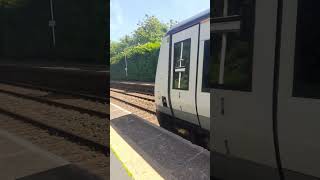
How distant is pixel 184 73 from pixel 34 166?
2.65m

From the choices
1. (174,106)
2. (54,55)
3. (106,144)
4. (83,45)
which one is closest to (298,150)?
(174,106)

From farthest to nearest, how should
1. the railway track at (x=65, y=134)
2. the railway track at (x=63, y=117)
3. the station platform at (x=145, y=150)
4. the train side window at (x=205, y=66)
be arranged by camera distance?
the railway track at (x=63, y=117)
the railway track at (x=65, y=134)
the train side window at (x=205, y=66)
the station platform at (x=145, y=150)

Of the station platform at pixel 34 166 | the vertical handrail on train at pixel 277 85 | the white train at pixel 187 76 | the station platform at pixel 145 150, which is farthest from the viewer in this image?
the station platform at pixel 34 166

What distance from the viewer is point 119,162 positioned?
176 inches

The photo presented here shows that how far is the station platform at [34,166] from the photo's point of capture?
18.6 ft

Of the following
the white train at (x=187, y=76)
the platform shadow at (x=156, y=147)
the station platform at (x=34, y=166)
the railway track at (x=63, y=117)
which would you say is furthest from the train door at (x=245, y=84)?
the railway track at (x=63, y=117)

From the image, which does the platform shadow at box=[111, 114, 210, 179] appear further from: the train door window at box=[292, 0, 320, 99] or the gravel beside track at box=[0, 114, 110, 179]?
the gravel beside track at box=[0, 114, 110, 179]

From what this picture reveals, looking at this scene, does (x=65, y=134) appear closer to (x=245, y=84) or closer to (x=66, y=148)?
(x=66, y=148)

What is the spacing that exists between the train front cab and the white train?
4.80ft

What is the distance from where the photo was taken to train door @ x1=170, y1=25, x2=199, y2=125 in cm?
542

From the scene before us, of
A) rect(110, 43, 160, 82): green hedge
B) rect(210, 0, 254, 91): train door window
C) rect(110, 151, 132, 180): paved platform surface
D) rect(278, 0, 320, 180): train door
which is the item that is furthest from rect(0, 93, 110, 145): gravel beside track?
rect(278, 0, 320, 180): train door

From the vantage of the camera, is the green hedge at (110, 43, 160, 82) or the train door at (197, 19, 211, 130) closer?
the green hedge at (110, 43, 160, 82)

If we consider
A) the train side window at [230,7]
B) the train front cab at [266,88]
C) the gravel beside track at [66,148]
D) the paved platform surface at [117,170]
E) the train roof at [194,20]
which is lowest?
the gravel beside track at [66,148]

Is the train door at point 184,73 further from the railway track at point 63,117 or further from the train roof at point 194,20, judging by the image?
the railway track at point 63,117
